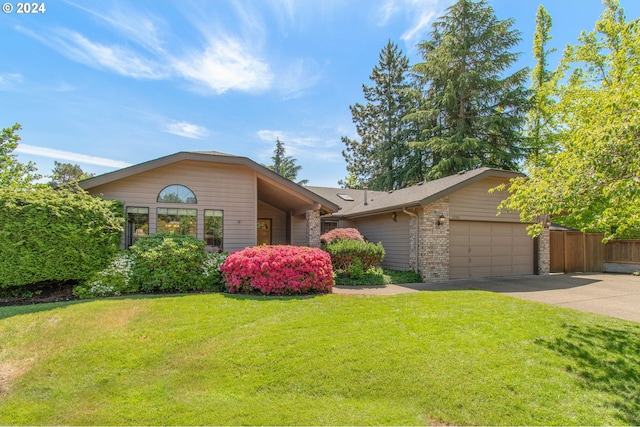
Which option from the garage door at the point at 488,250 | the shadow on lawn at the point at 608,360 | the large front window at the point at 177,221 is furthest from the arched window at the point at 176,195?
the shadow on lawn at the point at 608,360

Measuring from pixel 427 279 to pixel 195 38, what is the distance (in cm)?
1057

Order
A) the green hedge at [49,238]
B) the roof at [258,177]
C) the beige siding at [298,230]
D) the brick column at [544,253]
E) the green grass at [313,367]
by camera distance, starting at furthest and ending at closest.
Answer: the beige siding at [298,230] < the brick column at [544,253] < the roof at [258,177] < the green hedge at [49,238] < the green grass at [313,367]

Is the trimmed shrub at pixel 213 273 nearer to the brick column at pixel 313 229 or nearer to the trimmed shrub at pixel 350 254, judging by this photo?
the brick column at pixel 313 229

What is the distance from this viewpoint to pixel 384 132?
2872 cm

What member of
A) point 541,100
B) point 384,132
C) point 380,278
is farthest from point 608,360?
point 384,132

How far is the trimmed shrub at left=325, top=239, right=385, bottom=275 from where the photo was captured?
10.5 meters

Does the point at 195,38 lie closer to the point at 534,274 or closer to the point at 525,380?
the point at 525,380

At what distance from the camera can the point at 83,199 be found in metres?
7.89

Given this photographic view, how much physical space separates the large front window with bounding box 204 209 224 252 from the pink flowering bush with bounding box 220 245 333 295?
93.5 inches

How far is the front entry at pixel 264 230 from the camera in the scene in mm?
15609

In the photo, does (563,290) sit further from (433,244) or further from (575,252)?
(575,252)

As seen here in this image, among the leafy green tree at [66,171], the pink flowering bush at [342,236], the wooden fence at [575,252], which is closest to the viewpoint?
the pink flowering bush at [342,236]

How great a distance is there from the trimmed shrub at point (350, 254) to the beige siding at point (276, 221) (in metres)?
5.43

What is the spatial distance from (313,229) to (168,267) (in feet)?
16.8
